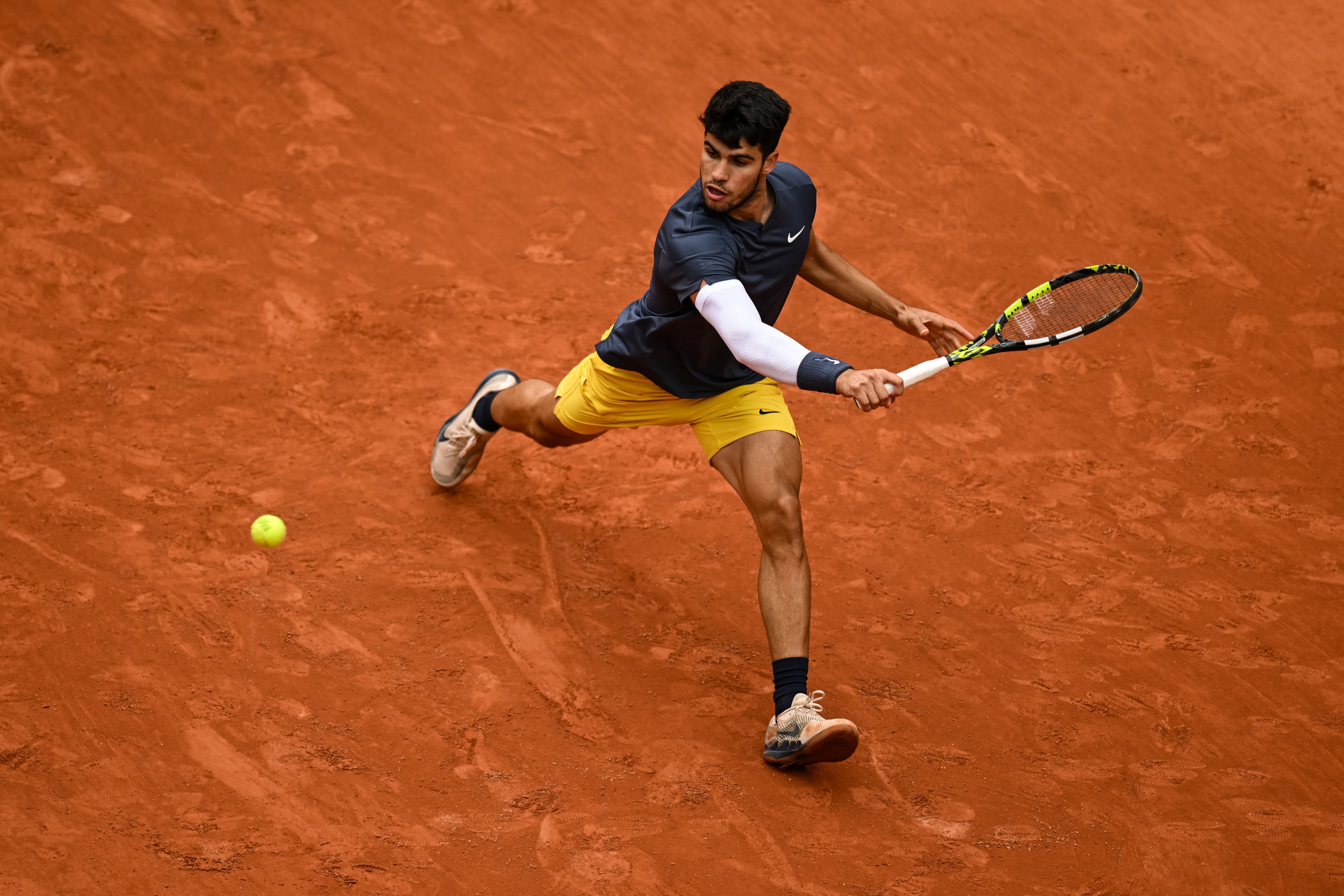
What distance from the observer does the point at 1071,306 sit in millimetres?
4488

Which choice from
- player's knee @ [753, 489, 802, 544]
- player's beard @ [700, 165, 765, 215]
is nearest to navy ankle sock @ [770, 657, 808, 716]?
player's knee @ [753, 489, 802, 544]

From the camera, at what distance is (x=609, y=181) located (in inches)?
285

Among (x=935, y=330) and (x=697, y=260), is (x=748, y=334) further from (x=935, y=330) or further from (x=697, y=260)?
(x=935, y=330)

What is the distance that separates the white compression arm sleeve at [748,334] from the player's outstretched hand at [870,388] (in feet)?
0.52

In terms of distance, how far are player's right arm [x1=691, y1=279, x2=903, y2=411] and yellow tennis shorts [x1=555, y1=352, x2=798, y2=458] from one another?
1.60 feet

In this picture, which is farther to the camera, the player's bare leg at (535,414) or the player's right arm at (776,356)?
the player's bare leg at (535,414)

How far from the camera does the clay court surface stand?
12.5 feet

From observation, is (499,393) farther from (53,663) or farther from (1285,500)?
(1285,500)

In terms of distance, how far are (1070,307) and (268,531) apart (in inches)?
124

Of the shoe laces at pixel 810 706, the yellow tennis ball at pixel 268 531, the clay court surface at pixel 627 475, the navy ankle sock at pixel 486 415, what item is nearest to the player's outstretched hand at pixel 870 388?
the shoe laces at pixel 810 706

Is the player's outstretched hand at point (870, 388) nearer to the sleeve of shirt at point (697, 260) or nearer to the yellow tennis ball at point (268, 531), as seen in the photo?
the sleeve of shirt at point (697, 260)

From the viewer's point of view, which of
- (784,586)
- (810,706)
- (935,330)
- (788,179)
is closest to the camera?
(810,706)

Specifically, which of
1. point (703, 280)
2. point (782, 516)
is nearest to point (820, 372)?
point (703, 280)

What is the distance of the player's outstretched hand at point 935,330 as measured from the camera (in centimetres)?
431
